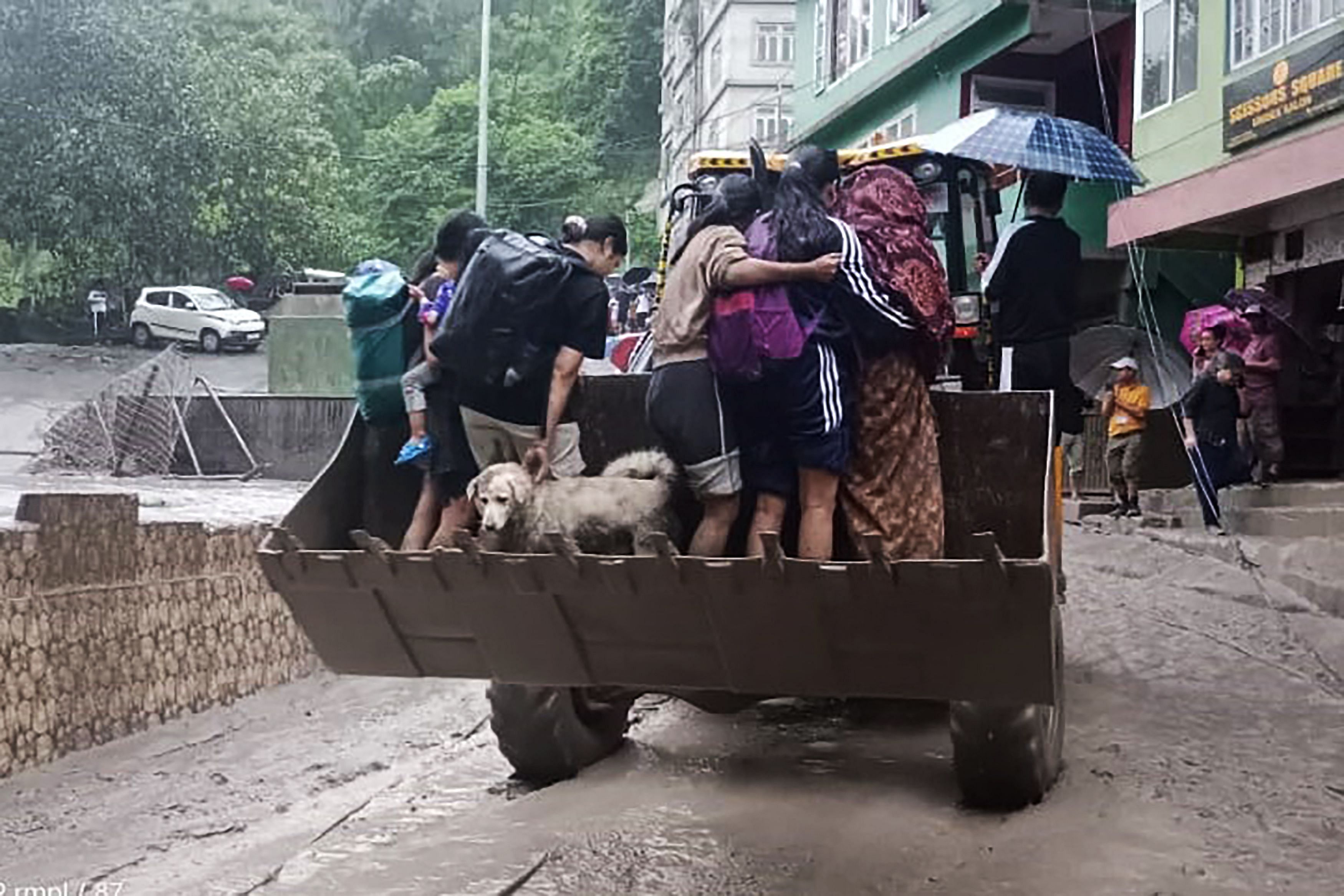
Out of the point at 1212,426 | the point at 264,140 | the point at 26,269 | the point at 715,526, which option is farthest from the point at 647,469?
the point at 26,269

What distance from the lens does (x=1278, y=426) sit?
12.4 m

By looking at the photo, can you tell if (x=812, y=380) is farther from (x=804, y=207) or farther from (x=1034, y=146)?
(x=1034, y=146)

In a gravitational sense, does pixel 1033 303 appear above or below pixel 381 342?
above

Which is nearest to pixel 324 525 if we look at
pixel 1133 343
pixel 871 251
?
pixel 871 251

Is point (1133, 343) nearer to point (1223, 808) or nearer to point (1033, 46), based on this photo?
point (1033, 46)

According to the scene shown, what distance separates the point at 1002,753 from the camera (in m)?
5.23

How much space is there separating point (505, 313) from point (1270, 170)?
10.1 meters

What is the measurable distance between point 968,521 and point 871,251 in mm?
1322

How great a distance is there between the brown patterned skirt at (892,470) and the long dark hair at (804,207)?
19.1 inches

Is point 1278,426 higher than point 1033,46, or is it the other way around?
point 1033,46

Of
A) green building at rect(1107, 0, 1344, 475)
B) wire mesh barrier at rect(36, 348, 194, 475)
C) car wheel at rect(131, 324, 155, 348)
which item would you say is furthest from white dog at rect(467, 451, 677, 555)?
car wheel at rect(131, 324, 155, 348)

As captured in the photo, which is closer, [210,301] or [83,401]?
[83,401]

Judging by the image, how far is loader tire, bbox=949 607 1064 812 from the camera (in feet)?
17.1

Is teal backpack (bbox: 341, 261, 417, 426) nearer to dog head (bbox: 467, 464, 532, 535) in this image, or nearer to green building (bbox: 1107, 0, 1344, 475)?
dog head (bbox: 467, 464, 532, 535)
